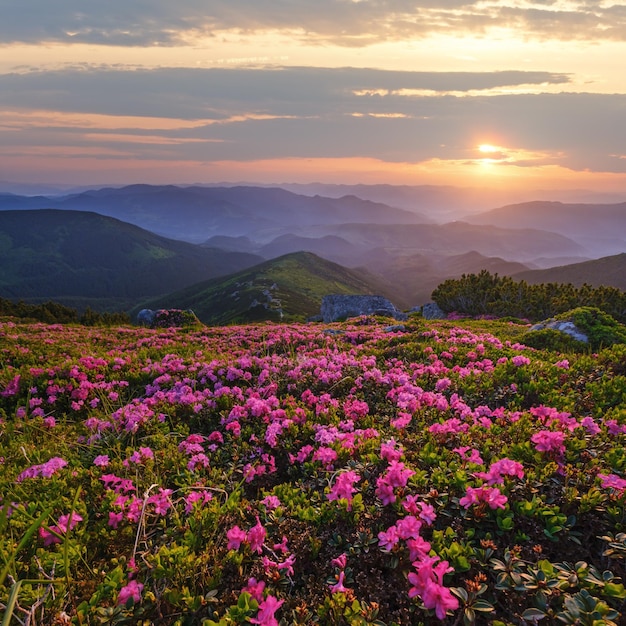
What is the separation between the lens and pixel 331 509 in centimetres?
418

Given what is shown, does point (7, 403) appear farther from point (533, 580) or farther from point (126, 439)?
point (533, 580)

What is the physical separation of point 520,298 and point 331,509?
39.8m

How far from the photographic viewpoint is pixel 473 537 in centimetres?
378

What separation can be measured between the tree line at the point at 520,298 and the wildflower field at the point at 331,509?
31.8 metres

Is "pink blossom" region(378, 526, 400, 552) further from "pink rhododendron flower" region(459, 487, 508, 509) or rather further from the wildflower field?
"pink rhododendron flower" region(459, 487, 508, 509)

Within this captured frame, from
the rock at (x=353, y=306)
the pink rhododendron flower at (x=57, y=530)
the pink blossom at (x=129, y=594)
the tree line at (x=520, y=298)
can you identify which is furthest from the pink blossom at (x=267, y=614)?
the rock at (x=353, y=306)

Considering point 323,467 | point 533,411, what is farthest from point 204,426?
point 533,411

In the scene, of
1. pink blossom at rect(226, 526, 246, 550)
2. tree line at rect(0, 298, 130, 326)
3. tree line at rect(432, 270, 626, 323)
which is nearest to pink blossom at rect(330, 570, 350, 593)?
pink blossom at rect(226, 526, 246, 550)

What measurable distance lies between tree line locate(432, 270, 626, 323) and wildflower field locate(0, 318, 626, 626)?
31.8 meters

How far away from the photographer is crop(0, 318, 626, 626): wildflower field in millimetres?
3154

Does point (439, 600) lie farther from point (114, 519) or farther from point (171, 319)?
point (171, 319)

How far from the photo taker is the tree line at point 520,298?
34750 mm

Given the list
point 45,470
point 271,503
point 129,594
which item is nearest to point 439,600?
point 271,503

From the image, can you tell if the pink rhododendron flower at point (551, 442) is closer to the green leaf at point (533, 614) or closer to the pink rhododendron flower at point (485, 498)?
the pink rhododendron flower at point (485, 498)
